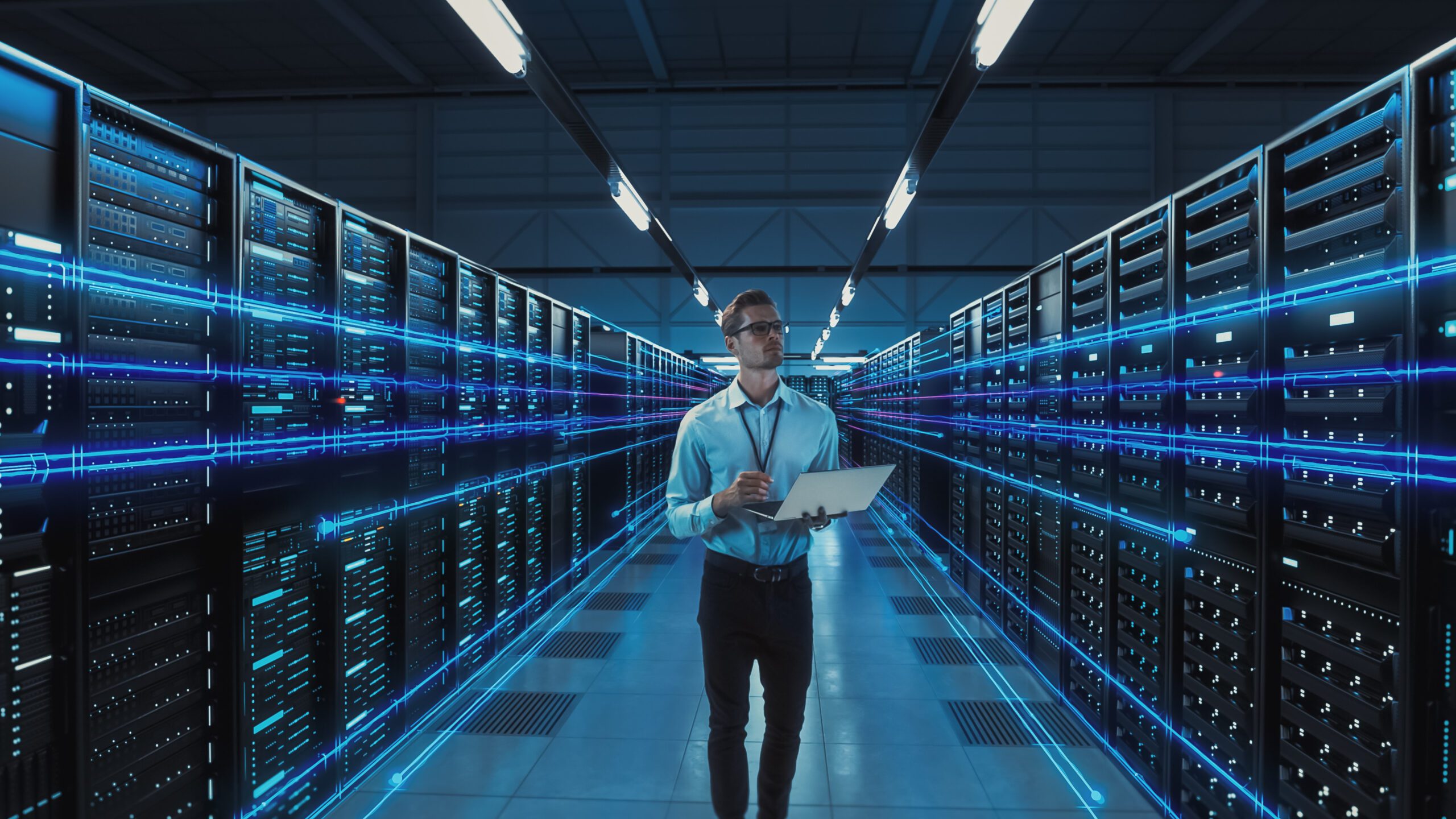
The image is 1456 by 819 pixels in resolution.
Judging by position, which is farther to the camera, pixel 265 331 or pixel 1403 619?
pixel 265 331

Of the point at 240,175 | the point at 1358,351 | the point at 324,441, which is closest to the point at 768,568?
the point at 1358,351

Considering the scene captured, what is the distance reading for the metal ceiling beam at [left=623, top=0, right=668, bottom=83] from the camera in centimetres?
984

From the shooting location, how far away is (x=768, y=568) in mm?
1923

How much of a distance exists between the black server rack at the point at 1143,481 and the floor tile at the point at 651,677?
2.00m

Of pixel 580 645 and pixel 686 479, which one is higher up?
pixel 686 479

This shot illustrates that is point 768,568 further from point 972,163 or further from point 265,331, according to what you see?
point 972,163

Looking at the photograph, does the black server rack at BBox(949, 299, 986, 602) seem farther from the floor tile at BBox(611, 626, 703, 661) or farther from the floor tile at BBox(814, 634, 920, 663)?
the floor tile at BBox(611, 626, 703, 661)

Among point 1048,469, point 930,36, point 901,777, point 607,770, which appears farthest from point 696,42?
point 901,777

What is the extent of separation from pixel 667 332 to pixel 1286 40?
11534 millimetres

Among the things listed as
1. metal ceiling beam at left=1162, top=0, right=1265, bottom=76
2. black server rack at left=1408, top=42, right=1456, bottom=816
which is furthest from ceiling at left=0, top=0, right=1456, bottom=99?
black server rack at left=1408, top=42, right=1456, bottom=816

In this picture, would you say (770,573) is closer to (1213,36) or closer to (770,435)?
(770,435)

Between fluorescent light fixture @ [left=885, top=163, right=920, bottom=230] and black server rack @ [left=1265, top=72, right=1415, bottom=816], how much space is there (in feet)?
9.28

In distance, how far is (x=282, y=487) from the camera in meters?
2.15

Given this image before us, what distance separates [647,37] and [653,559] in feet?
27.5
